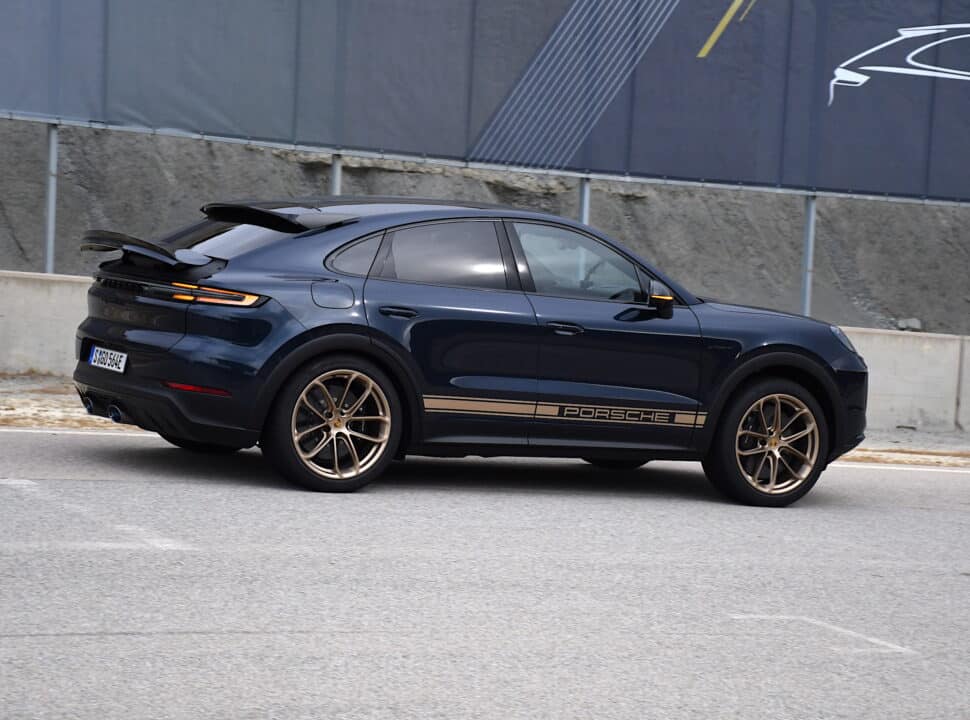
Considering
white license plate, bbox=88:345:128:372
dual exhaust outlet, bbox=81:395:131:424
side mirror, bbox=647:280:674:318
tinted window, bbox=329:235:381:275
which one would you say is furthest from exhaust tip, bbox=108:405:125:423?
side mirror, bbox=647:280:674:318

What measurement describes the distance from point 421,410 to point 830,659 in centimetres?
333

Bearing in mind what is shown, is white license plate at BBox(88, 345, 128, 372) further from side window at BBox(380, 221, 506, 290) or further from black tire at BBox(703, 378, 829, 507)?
black tire at BBox(703, 378, 829, 507)

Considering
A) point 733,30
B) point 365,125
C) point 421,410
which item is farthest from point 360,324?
point 733,30

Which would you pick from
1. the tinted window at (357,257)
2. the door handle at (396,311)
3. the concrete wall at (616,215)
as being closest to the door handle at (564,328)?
the door handle at (396,311)

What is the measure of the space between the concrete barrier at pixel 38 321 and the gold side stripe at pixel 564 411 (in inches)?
203

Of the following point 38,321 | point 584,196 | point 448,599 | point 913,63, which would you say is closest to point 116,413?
point 448,599

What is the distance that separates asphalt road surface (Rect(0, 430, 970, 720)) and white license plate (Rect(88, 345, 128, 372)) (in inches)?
24.2

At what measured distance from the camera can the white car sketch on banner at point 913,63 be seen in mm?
16297

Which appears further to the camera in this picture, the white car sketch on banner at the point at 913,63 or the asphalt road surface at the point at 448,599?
the white car sketch on banner at the point at 913,63

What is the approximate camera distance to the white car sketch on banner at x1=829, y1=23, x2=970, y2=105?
53.5 feet

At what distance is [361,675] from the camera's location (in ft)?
16.8

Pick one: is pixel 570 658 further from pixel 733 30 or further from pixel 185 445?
pixel 733 30

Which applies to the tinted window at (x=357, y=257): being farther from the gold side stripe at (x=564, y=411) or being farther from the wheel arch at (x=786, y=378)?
the wheel arch at (x=786, y=378)

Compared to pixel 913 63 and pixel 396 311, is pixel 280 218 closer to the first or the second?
pixel 396 311
